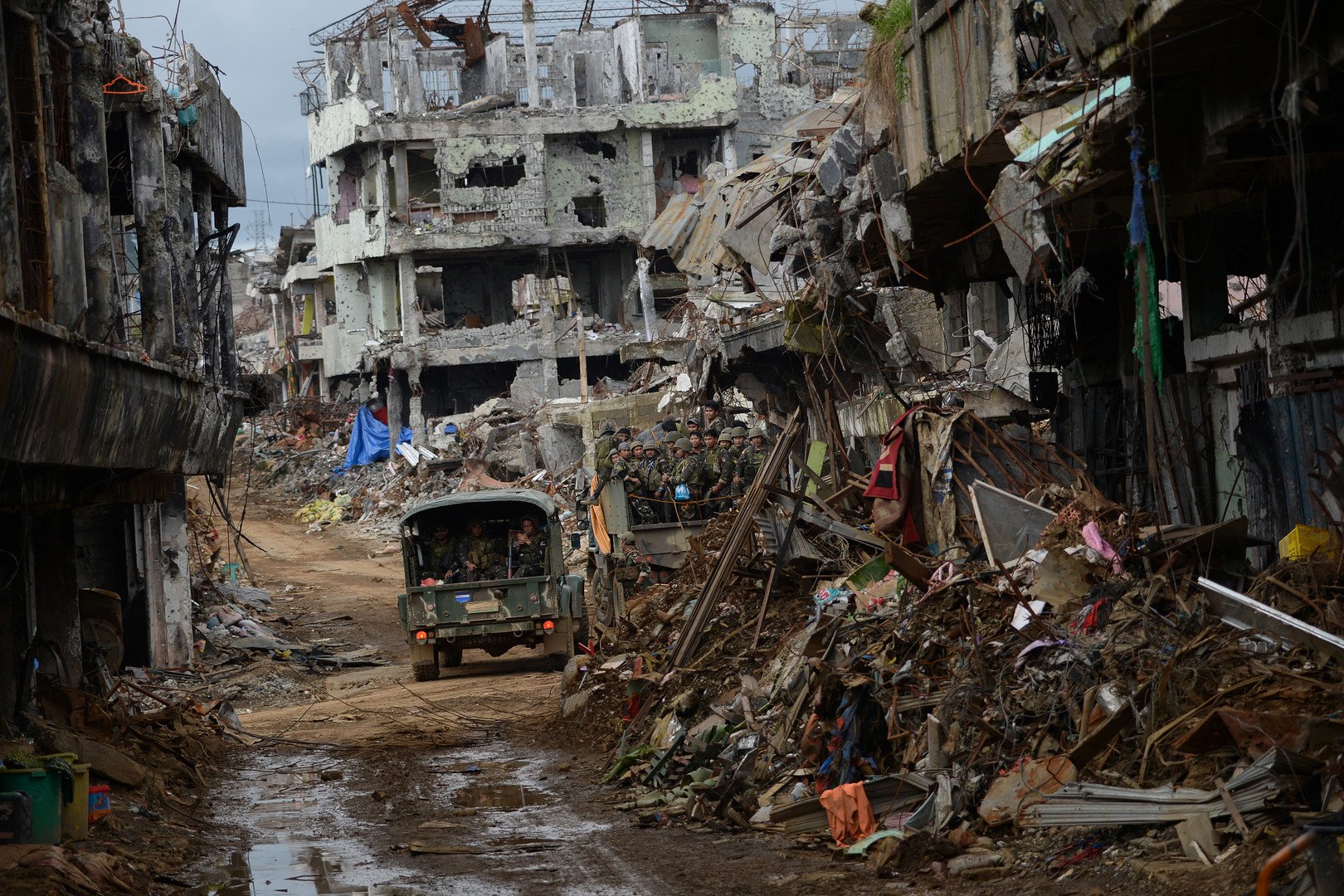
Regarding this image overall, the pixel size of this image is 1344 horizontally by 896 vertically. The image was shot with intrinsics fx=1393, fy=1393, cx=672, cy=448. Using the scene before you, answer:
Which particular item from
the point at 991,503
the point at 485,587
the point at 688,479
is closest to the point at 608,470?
the point at 688,479

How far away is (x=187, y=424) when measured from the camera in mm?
14703

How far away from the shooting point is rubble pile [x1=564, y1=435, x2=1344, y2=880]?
696 cm

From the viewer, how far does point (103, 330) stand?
1412cm

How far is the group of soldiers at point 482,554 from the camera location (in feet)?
68.4

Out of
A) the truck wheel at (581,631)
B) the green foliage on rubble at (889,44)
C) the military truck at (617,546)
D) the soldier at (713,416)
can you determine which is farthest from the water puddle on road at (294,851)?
the soldier at (713,416)

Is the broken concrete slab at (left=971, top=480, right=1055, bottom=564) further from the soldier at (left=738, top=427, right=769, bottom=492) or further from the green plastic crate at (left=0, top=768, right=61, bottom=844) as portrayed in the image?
the soldier at (left=738, top=427, right=769, bottom=492)

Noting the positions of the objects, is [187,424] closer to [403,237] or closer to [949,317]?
[949,317]

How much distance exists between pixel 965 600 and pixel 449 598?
36.4ft

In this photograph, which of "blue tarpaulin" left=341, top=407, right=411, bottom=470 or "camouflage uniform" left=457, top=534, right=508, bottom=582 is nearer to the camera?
"camouflage uniform" left=457, top=534, right=508, bottom=582

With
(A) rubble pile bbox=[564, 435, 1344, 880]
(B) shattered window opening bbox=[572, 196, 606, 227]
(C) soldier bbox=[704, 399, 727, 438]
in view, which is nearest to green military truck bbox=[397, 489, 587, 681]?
(C) soldier bbox=[704, 399, 727, 438]

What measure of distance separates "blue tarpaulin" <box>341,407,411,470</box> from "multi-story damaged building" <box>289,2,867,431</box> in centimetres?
117

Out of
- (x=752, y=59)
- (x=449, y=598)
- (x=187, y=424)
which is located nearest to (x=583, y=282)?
(x=752, y=59)

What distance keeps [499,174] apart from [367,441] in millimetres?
11060

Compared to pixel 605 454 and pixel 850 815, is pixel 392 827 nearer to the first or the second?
pixel 850 815
